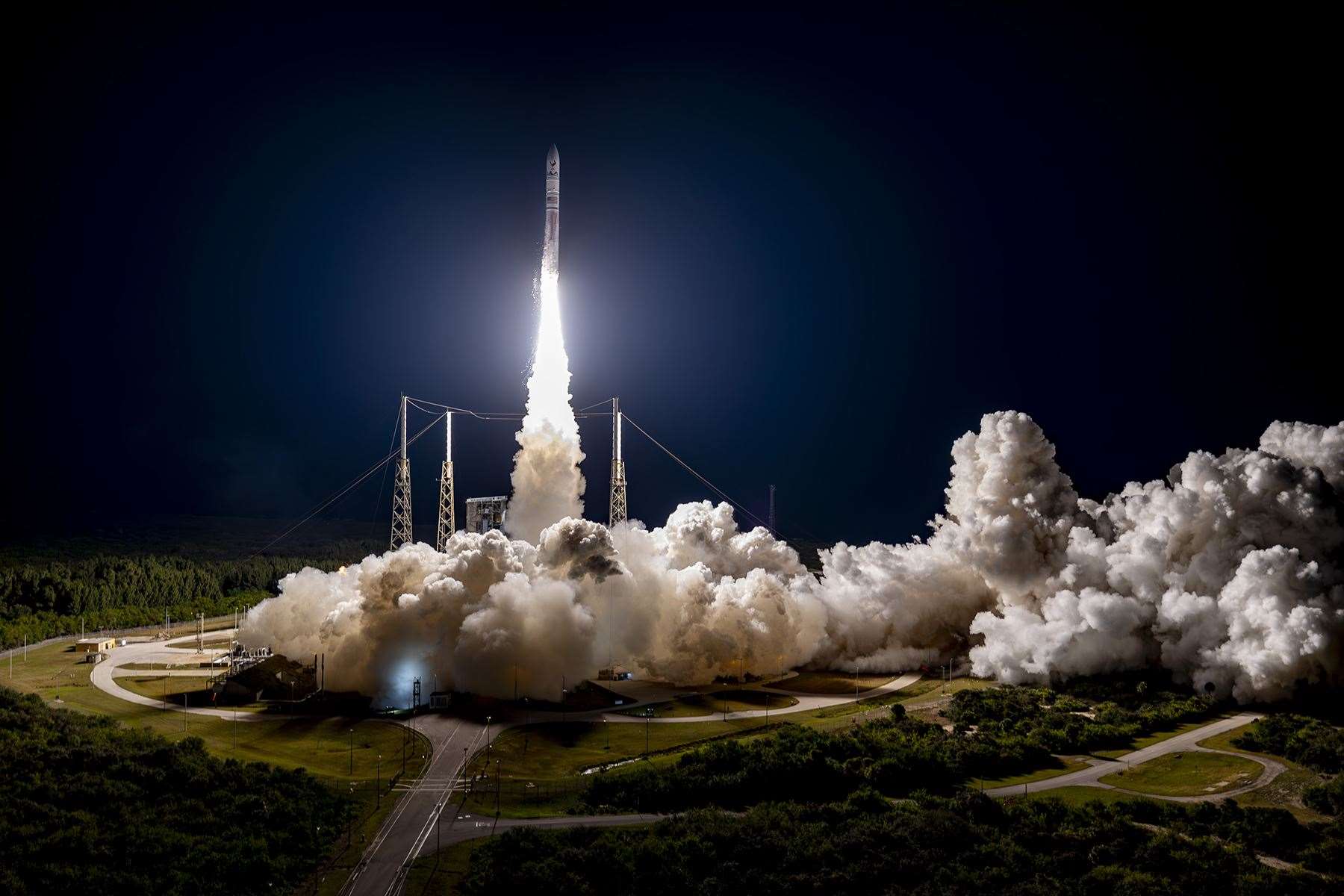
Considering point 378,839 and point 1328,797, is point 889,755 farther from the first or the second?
point 378,839

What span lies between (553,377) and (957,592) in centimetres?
2360

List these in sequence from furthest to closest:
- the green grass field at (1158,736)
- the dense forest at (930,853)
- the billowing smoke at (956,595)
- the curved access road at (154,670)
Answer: the curved access road at (154,670) → the billowing smoke at (956,595) → the green grass field at (1158,736) → the dense forest at (930,853)

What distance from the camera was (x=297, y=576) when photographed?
1994 inches

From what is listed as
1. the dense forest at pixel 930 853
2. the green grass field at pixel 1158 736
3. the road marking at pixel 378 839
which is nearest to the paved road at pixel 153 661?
the road marking at pixel 378 839

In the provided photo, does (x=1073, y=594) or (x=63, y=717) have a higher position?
(x=1073, y=594)

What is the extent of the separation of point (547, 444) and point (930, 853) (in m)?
30.5

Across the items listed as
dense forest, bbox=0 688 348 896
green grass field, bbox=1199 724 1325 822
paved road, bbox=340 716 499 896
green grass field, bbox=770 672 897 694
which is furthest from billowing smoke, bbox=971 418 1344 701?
dense forest, bbox=0 688 348 896

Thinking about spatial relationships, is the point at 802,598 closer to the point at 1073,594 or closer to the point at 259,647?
the point at 1073,594

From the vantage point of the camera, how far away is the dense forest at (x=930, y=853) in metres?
25.5

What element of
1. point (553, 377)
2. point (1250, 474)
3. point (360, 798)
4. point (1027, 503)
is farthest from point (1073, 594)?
point (360, 798)

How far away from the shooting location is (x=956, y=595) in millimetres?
53375

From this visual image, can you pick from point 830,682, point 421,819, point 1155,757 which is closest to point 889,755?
point 1155,757

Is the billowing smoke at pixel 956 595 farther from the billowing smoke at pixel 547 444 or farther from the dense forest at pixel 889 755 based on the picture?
the dense forest at pixel 889 755

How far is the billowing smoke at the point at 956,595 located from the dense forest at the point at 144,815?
1099 centimetres
